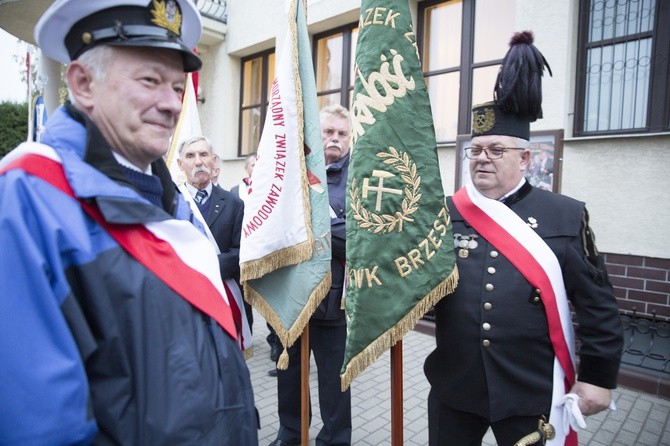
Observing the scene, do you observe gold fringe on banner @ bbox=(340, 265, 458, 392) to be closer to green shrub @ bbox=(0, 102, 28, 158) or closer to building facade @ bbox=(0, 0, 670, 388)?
building facade @ bbox=(0, 0, 670, 388)

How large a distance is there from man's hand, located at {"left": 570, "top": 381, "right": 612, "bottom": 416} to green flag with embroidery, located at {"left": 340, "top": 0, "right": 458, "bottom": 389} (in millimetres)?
699

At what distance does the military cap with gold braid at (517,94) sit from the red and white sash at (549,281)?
0.37 m

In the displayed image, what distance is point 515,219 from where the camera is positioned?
206cm

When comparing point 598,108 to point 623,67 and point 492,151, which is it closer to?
point 623,67

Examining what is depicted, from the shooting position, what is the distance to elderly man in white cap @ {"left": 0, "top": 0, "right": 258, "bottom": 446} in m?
0.87

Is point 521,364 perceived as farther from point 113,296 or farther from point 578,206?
point 113,296

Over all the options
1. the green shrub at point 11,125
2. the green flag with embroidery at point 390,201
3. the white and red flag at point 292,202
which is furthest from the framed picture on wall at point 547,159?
the green shrub at point 11,125

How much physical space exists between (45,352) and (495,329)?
1.67m

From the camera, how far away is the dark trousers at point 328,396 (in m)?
3.07

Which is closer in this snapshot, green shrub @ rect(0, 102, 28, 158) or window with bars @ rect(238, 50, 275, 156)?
window with bars @ rect(238, 50, 275, 156)

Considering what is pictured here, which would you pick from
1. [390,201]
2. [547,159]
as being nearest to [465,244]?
[390,201]

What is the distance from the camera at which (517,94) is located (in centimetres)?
206

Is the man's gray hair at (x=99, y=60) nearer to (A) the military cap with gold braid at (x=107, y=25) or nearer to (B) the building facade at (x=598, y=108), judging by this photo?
(A) the military cap with gold braid at (x=107, y=25)

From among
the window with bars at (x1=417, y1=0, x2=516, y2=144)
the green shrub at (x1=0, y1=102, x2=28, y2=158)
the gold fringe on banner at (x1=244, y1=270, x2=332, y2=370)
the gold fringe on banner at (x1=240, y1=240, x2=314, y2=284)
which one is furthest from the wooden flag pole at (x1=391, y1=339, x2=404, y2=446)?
the green shrub at (x1=0, y1=102, x2=28, y2=158)
